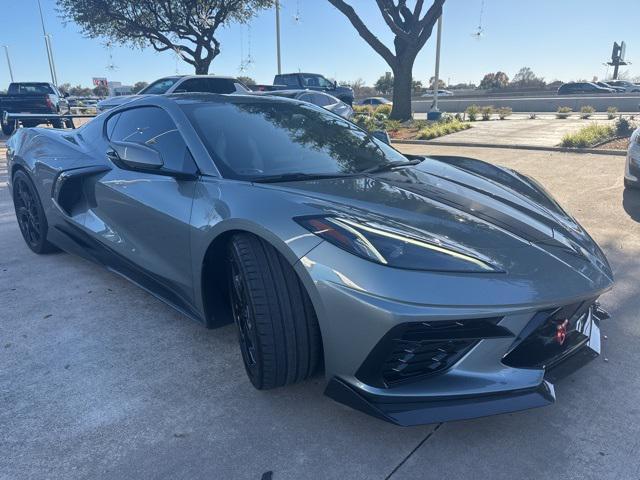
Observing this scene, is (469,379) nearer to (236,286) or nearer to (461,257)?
(461,257)


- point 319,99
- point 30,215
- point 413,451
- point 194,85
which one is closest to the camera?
point 413,451

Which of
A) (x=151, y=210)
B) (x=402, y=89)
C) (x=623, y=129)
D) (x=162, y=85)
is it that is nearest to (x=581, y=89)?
(x=402, y=89)

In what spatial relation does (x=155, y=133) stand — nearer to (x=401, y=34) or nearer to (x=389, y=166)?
(x=389, y=166)

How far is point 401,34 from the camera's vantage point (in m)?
15.7

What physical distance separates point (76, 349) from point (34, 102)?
50.9ft

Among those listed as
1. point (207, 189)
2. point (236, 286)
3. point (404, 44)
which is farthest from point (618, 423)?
point (404, 44)

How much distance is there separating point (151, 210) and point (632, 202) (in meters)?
5.03

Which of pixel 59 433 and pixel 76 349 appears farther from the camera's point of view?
pixel 76 349

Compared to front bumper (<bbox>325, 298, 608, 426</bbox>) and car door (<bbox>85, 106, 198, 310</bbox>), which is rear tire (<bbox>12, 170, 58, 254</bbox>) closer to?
car door (<bbox>85, 106, 198, 310</bbox>)

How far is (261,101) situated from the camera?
3.09 metres

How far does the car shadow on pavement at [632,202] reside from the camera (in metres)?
4.79

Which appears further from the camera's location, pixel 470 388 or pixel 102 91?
pixel 102 91

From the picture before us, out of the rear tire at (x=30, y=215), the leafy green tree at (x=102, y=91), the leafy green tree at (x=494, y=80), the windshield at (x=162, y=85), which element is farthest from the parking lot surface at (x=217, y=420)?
the leafy green tree at (x=494, y=80)

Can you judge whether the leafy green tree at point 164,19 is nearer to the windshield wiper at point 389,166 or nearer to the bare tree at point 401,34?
the bare tree at point 401,34
